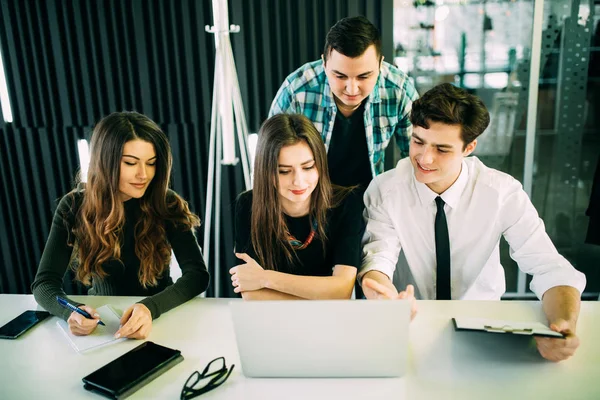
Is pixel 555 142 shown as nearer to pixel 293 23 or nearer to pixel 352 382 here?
pixel 293 23

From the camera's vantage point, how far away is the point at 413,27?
9.93 feet

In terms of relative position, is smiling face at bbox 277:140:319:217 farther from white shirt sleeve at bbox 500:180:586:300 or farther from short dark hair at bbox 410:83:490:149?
white shirt sleeve at bbox 500:180:586:300

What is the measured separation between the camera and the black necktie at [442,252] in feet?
5.70

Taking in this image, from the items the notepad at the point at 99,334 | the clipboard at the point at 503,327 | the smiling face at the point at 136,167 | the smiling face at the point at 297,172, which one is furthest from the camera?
the smiling face at the point at 136,167

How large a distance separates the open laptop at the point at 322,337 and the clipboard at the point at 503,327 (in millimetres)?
232

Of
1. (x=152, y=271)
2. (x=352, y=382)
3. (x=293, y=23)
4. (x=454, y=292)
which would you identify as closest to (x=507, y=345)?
(x=352, y=382)

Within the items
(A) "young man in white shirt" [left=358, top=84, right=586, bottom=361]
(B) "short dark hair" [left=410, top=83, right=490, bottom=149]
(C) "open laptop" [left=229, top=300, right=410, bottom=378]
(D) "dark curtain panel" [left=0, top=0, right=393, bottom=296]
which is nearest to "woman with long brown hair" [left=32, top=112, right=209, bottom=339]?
(C) "open laptop" [left=229, top=300, right=410, bottom=378]

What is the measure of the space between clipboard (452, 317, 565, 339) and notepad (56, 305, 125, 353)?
930mm

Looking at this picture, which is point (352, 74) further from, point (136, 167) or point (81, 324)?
point (81, 324)

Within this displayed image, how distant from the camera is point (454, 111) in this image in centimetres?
169

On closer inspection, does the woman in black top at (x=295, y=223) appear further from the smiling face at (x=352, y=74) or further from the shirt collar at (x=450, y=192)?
the smiling face at (x=352, y=74)

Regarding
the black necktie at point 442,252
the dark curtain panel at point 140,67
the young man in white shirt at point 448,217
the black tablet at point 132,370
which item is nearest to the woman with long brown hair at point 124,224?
the black tablet at point 132,370

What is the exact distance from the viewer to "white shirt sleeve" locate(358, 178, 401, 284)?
170 centimetres

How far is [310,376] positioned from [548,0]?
2.71 metres
